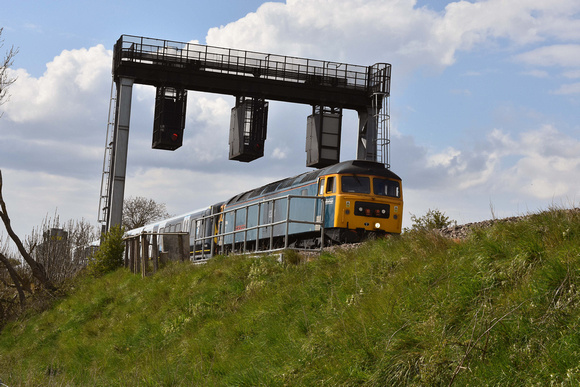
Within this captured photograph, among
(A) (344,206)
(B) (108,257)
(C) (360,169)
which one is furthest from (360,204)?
(B) (108,257)

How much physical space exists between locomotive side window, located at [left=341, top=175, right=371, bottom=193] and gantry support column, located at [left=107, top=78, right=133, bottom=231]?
11.5 m

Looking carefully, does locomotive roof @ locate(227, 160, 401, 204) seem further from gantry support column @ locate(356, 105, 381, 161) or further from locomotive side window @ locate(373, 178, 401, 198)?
gantry support column @ locate(356, 105, 381, 161)

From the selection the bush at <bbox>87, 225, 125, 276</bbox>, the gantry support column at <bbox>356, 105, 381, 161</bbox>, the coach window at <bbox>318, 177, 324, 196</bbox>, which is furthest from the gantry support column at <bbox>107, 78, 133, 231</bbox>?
the coach window at <bbox>318, 177, 324, 196</bbox>

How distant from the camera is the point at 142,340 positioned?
12.0 metres

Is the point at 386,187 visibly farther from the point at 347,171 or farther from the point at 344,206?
the point at 344,206

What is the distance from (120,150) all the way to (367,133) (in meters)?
10.7

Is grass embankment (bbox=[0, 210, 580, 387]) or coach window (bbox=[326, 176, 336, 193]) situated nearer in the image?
grass embankment (bbox=[0, 210, 580, 387])

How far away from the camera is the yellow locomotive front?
1805cm

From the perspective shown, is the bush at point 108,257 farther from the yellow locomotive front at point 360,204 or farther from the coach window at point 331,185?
the coach window at point 331,185

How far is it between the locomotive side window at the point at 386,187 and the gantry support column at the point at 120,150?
11.8m

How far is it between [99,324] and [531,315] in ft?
38.0

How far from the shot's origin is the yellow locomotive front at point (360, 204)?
1805 cm

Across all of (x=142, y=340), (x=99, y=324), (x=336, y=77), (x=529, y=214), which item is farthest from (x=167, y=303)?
(x=336, y=77)

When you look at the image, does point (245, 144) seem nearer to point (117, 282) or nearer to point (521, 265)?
point (117, 282)
